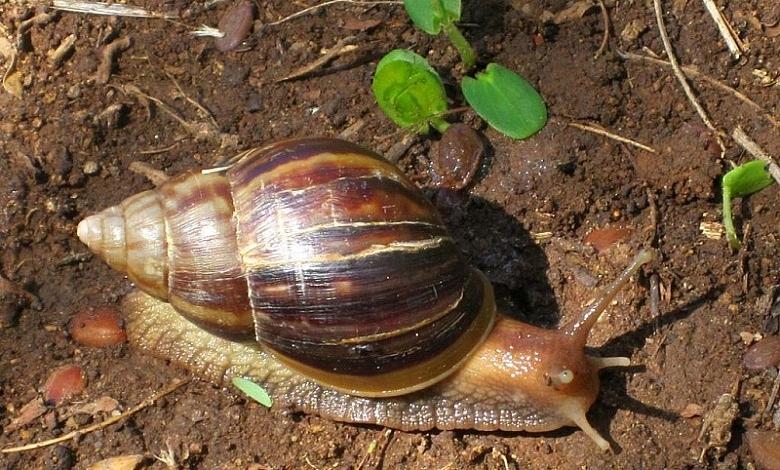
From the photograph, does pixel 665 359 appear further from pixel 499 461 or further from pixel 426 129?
pixel 426 129

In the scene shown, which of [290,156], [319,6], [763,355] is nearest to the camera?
[290,156]

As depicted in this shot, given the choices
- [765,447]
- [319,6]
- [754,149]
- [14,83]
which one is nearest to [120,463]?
[14,83]

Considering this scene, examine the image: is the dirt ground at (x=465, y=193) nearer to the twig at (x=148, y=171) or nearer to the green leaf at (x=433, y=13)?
the twig at (x=148, y=171)

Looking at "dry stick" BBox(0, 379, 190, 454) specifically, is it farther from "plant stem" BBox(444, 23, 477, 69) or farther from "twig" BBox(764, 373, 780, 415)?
"twig" BBox(764, 373, 780, 415)

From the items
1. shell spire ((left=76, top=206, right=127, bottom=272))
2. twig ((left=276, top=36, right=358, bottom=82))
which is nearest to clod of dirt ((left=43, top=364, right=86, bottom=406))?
shell spire ((left=76, top=206, right=127, bottom=272))

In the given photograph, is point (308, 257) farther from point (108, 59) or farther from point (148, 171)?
point (108, 59)

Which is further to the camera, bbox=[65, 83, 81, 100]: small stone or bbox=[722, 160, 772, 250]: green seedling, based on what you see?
bbox=[65, 83, 81, 100]: small stone

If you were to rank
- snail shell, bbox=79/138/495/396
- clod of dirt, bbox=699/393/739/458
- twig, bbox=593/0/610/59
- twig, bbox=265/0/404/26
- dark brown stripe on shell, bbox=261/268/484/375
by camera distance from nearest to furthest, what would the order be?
snail shell, bbox=79/138/495/396 < dark brown stripe on shell, bbox=261/268/484/375 < clod of dirt, bbox=699/393/739/458 < twig, bbox=593/0/610/59 < twig, bbox=265/0/404/26
